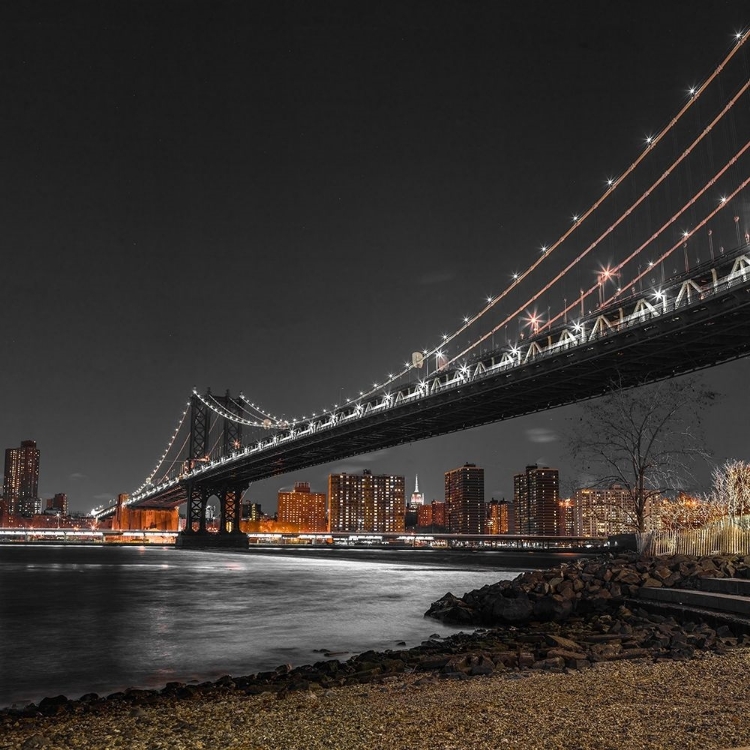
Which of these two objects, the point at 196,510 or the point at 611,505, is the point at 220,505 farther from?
the point at 611,505

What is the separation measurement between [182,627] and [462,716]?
1379 cm

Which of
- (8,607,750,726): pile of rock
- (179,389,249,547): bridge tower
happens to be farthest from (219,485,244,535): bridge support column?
(8,607,750,726): pile of rock

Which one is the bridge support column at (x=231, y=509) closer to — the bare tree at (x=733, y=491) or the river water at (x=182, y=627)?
the river water at (x=182, y=627)

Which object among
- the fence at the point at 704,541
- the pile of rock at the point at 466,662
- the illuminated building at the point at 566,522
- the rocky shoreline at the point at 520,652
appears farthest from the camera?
the illuminated building at the point at 566,522

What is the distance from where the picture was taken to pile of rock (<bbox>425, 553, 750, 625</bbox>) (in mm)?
14734

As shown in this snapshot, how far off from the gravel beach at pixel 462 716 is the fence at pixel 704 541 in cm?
783

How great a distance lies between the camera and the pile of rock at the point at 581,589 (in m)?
14.7

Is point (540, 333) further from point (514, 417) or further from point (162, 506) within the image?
point (162, 506)

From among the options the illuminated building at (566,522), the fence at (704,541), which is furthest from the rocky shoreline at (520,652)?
the illuminated building at (566,522)

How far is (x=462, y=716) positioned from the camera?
6.65 metres

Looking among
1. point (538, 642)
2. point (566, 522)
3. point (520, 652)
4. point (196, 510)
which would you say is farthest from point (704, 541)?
point (566, 522)

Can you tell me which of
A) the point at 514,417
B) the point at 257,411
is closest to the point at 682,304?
the point at 514,417

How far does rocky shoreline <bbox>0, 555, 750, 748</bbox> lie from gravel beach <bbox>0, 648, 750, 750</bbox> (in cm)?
15

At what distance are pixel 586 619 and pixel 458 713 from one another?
345 inches
